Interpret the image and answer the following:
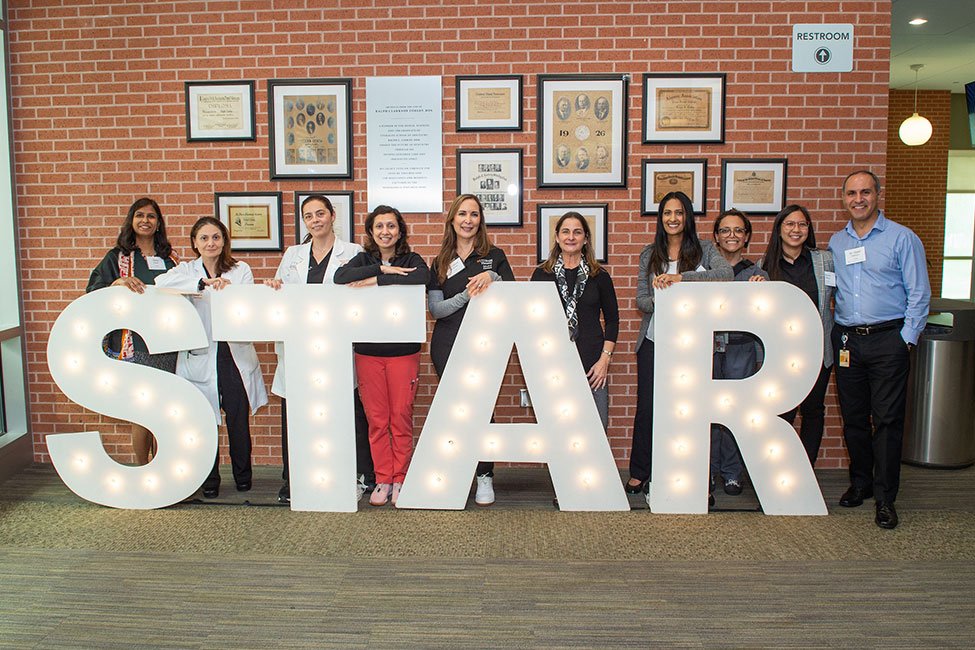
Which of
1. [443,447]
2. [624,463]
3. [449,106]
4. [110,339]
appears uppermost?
[449,106]

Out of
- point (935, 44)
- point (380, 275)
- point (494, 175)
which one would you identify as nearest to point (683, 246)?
point (494, 175)

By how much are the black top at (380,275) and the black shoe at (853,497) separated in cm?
227

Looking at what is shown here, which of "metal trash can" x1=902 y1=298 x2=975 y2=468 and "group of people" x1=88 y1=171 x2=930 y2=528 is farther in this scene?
"metal trash can" x1=902 y1=298 x2=975 y2=468

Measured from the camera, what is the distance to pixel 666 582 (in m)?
2.74

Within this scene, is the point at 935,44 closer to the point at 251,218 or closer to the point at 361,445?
the point at 251,218

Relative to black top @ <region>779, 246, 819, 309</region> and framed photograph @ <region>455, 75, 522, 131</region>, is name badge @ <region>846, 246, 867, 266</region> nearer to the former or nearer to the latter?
black top @ <region>779, 246, 819, 309</region>

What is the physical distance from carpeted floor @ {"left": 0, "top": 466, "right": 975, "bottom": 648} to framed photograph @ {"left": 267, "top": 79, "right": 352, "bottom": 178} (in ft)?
6.42

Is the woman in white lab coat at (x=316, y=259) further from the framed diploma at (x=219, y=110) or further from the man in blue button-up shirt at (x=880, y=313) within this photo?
the man in blue button-up shirt at (x=880, y=313)

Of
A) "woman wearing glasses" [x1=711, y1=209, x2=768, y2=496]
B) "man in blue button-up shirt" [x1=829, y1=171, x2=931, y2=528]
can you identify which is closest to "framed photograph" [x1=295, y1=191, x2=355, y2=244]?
"woman wearing glasses" [x1=711, y1=209, x2=768, y2=496]

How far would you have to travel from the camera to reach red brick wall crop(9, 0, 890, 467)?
4.10 m

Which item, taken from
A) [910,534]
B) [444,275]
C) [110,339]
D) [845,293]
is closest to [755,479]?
[910,534]

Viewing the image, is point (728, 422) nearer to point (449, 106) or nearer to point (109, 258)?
point (449, 106)

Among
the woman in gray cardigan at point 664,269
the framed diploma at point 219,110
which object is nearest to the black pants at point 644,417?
the woman in gray cardigan at point 664,269

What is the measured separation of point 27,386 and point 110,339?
121cm
